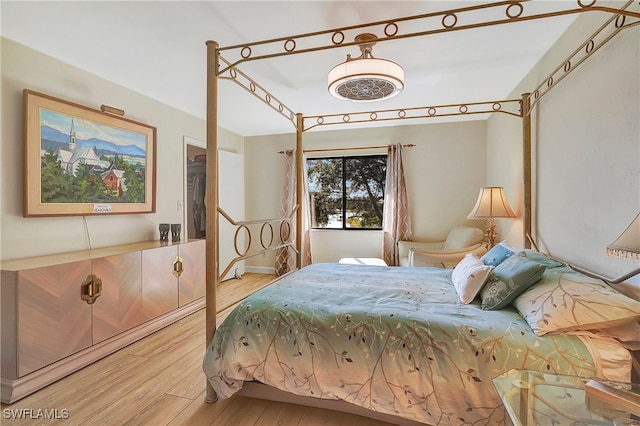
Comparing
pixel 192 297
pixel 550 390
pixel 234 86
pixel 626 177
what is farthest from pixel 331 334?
pixel 234 86

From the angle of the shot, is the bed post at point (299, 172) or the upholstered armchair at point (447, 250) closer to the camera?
the bed post at point (299, 172)

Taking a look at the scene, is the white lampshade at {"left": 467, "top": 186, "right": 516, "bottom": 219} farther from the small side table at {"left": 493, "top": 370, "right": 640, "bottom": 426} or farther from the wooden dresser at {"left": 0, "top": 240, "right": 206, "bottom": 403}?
the wooden dresser at {"left": 0, "top": 240, "right": 206, "bottom": 403}

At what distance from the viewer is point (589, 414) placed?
99 centimetres

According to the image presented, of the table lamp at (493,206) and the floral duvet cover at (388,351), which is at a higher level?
the table lamp at (493,206)

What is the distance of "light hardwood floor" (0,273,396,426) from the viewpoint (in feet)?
5.42

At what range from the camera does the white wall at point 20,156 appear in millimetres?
2207

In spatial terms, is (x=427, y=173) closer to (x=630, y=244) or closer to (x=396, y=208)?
(x=396, y=208)

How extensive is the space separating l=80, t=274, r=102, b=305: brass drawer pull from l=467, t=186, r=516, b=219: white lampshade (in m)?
3.42

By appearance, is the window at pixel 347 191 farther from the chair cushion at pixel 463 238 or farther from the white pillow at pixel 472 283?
the white pillow at pixel 472 283

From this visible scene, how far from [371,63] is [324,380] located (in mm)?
1998

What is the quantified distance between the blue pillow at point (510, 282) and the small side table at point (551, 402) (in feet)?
1.52

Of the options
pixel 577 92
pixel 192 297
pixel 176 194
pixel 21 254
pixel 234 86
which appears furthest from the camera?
pixel 176 194

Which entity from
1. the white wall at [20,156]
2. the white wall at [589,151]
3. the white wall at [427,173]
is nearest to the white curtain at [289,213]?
the white wall at [427,173]

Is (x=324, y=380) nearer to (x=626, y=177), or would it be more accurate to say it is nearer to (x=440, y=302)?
(x=440, y=302)
